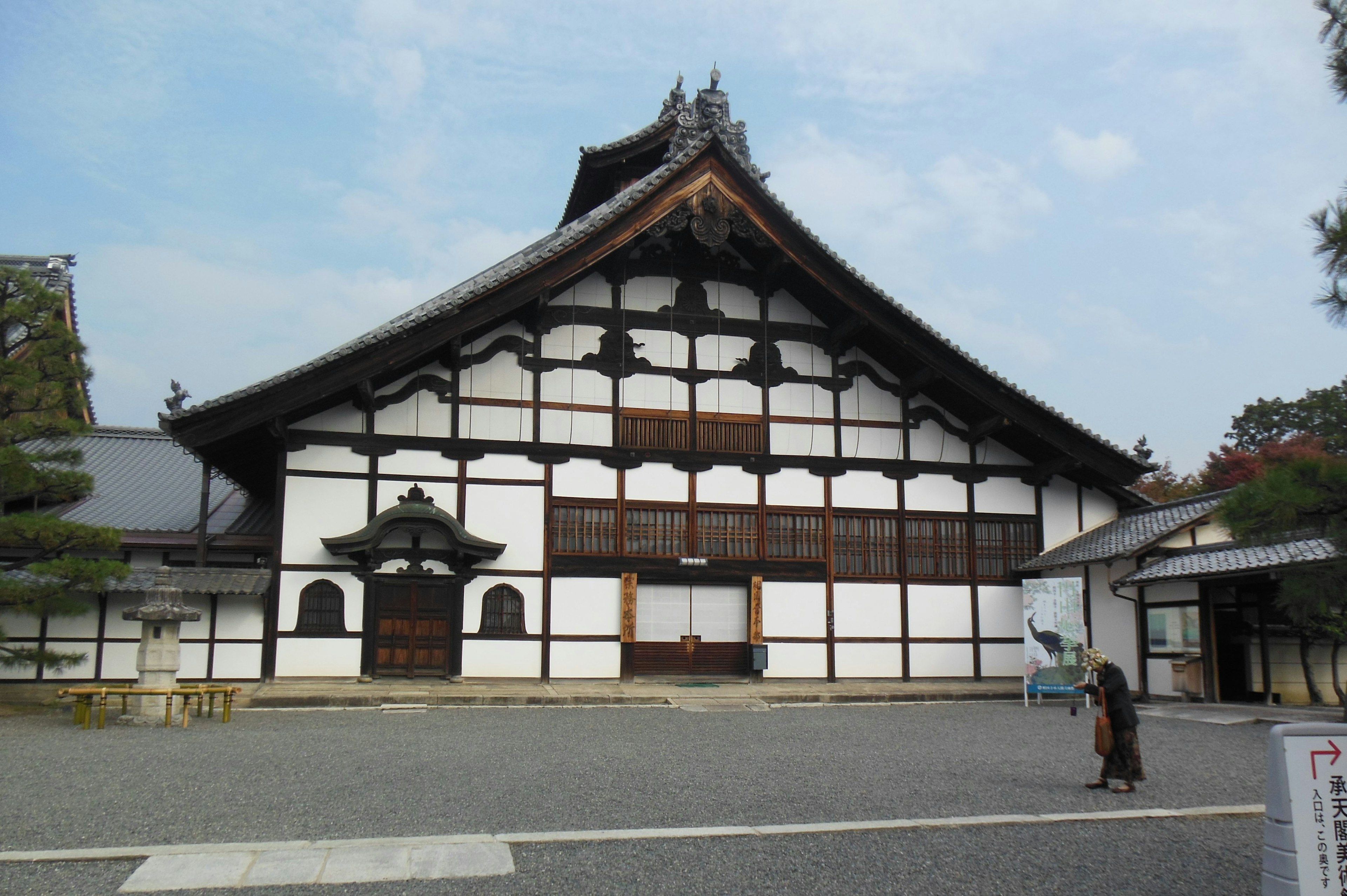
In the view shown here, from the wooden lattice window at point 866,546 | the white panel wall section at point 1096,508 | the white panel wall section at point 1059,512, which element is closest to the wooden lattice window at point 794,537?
the wooden lattice window at point 866,546

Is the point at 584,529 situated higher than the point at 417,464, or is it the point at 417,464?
the point at 417,464

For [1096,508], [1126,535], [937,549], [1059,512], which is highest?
[1096,508]

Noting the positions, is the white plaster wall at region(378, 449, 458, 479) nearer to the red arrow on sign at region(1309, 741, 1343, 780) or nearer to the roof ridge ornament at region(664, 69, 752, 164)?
the roof ridge ornament at region(664, 69, 752, 164)

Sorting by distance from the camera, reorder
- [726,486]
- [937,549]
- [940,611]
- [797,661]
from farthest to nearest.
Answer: [937,549], [940,611], [726,486], [797,661]

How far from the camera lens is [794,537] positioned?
17.2 m

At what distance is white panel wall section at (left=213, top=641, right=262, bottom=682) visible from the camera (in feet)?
48.6

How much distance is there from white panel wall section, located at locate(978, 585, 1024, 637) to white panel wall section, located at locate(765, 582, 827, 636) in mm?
3063

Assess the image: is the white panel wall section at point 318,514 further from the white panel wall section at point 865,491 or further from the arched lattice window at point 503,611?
the white panel wall section at point 865,491

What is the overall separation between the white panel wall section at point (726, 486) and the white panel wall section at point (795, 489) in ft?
1.03

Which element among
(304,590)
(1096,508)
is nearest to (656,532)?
(304,590)

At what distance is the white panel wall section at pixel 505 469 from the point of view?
1594cm

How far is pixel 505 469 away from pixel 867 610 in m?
6.80

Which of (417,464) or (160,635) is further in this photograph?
(417,464)

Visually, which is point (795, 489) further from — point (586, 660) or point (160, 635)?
point (160, 635)
